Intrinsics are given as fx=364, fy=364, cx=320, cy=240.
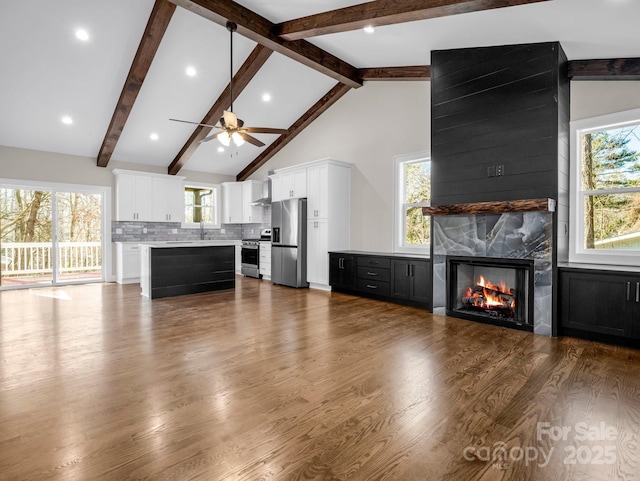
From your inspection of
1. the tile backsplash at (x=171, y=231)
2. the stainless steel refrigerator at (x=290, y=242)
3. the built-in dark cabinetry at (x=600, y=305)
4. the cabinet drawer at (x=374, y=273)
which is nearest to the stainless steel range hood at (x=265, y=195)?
the tile backsplash at (x=171, y=231)

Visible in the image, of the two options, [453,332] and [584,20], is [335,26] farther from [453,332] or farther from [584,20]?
[453,332]

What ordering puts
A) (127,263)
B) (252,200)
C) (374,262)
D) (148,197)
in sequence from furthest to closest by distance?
(252,200) → (148,197) → (127,263) → (374,262)

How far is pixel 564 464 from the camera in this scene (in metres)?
1.69

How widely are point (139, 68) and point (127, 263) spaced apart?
404cm

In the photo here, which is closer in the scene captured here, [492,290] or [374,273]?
[492,290]

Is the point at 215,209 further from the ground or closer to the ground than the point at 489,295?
further from the ground

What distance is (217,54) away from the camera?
559cm

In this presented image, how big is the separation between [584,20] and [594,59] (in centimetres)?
84

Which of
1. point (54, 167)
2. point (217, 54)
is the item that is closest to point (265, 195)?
point (217, 54)

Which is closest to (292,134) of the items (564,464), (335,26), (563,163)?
(335,26)

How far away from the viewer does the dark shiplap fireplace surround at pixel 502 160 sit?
385 centimetres

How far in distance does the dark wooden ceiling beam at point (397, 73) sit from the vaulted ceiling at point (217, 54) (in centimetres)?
2

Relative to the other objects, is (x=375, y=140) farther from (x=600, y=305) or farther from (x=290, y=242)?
(x=600, y=305)

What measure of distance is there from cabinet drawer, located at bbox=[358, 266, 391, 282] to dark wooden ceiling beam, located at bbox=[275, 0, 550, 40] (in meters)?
3.29
